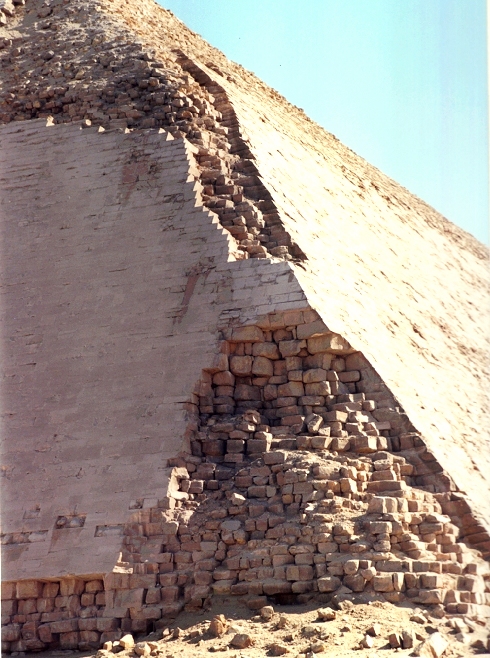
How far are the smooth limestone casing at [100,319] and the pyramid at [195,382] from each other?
0.03 metres

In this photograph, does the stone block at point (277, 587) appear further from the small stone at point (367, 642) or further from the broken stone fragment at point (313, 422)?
the broken stone fragment at point (313, 422)

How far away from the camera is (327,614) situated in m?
13.1

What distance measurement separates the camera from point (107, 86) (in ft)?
60.7

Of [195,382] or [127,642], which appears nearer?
[127,642]

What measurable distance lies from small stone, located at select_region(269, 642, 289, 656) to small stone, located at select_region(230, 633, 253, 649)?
0.28 metres

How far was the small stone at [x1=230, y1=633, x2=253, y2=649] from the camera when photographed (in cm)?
1292

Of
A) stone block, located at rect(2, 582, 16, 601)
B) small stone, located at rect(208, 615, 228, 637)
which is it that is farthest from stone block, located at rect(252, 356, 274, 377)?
stone block, located at rect(2, 582, 16, 601)

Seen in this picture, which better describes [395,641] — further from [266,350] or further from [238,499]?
[266,350]

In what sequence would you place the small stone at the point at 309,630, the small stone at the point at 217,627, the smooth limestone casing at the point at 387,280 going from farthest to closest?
the smooth limestone casing at the point at 387,280, the small stone at the point at 217,627, the small stone at the point at 309,630

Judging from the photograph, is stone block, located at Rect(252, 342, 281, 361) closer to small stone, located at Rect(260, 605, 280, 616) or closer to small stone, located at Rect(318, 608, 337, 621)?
small stone, located at Rect(260, 605, 280, 616)

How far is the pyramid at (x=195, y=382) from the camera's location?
14172 mm

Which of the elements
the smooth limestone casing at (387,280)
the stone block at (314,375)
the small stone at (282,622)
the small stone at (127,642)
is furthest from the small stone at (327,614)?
the stone block at (314,375)

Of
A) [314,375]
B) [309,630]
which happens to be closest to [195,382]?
[314,375]

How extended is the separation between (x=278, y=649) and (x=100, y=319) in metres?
5.34
